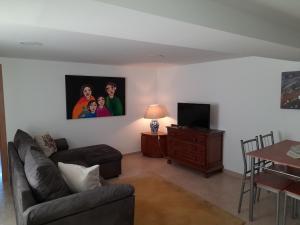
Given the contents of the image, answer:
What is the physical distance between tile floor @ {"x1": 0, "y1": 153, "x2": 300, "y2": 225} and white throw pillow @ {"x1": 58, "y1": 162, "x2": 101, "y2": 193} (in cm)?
114

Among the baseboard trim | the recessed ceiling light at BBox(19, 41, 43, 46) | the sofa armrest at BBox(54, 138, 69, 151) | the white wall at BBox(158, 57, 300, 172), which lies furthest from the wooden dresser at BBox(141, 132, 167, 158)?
the recessed ceiling light at BBox(19, 41, 43, 46)

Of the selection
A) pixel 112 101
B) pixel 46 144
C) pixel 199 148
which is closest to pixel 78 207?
pixel 46 144

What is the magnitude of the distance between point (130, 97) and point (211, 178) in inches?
101

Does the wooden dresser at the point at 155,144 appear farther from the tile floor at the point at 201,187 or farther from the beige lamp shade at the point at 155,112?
the beige lamp shade at the point at 155,112

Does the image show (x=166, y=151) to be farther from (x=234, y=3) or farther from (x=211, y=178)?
(x=234, y=3)

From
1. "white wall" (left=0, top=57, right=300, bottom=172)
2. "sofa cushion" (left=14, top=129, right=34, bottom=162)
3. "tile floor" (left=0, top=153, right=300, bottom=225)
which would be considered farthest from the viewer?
"white wall" (left=0, top=57, right=300, bottom=172)

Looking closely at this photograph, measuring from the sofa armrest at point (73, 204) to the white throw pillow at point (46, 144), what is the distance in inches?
85.9

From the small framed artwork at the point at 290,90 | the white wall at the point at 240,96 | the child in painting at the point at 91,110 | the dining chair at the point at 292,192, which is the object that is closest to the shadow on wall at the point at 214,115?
the white wall at the point at 240,96

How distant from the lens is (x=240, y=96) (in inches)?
153

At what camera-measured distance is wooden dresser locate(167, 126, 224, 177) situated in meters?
3.99

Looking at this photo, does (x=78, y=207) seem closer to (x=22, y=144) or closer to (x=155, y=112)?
(x=22, y=144)

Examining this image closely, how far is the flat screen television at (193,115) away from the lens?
4.25 m

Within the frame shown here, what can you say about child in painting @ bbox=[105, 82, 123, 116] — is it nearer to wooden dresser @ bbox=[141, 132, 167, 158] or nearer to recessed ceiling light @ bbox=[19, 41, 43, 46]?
wooden dresser @ bbox=[141, 132, 167, 158]

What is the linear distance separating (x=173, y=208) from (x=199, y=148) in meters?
1.40
